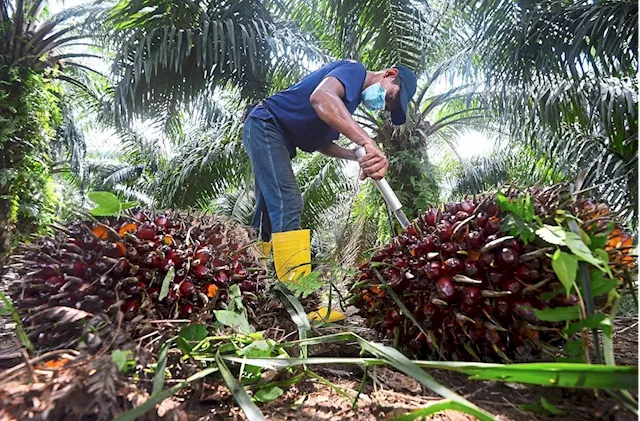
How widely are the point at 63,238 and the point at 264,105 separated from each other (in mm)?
1331

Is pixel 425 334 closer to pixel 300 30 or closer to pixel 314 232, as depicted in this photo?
pixel 300 30

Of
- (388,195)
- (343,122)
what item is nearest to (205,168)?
(343,122)

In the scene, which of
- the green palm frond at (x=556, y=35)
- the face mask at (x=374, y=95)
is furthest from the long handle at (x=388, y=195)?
the green palm frond at (x=556, y=35)

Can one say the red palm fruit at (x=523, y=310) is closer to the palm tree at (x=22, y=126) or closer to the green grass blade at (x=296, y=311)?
the green grass blade at (x=296, y=311)

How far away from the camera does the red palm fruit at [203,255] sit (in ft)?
3.08

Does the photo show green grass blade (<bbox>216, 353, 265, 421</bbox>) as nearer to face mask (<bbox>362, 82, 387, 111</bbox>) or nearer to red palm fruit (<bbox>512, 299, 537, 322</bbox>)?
red palm fruit (<bbox>512, 299, 537, 322</bbox>)

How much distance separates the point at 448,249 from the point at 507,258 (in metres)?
0.11

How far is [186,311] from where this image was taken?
87 cm

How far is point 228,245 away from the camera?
107 centimetres

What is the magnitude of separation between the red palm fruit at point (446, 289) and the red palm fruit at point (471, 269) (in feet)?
0.12

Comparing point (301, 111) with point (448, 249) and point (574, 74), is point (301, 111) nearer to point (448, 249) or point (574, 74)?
point (448, 249)

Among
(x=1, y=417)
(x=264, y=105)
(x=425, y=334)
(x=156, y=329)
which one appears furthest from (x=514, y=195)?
(x=264, y=105)

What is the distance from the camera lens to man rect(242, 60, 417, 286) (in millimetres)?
1683

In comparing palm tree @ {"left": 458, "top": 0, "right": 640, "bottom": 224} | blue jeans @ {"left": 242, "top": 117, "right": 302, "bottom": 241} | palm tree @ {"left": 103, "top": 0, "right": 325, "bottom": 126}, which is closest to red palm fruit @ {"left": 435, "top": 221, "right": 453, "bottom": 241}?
blue jeans @ {"left": 242, "top": 117, "right": 302, "bottom": 241}
